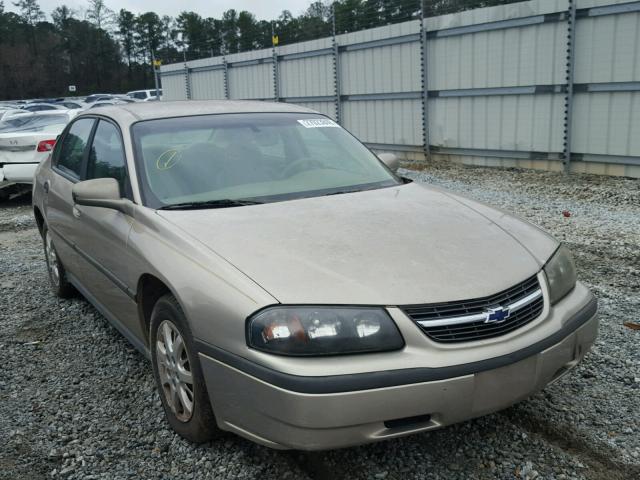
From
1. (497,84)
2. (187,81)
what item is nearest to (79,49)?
(187,81)

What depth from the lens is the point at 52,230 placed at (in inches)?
195

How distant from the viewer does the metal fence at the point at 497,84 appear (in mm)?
9344

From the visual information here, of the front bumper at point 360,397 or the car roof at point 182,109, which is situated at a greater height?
the car roof at point 182,109

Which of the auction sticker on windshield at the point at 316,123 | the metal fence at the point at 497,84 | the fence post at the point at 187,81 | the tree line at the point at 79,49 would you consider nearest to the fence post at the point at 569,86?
the metal fence at the point at 497,84

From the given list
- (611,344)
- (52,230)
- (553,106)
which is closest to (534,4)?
(553,106)

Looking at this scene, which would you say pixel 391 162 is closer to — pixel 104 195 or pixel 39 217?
pixel 104 195

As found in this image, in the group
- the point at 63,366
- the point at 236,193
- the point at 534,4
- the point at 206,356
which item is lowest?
the point at 63,366

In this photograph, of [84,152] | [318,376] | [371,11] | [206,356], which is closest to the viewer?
[318,376]

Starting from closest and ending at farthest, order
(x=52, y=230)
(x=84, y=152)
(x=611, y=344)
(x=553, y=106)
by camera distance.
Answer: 1. (x=611, y=344)
2. (x=84, y=152)
3. (x=52, y=230)
4. (x=553, y=106)

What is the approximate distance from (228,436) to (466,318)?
126 centimetres

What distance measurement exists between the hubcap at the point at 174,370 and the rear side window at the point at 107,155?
3.12 ft

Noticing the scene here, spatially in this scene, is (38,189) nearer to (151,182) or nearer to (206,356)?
(151,182)

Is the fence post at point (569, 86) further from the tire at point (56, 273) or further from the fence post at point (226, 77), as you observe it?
the fence post at point (226, 77)

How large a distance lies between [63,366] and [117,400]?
2.35ft
